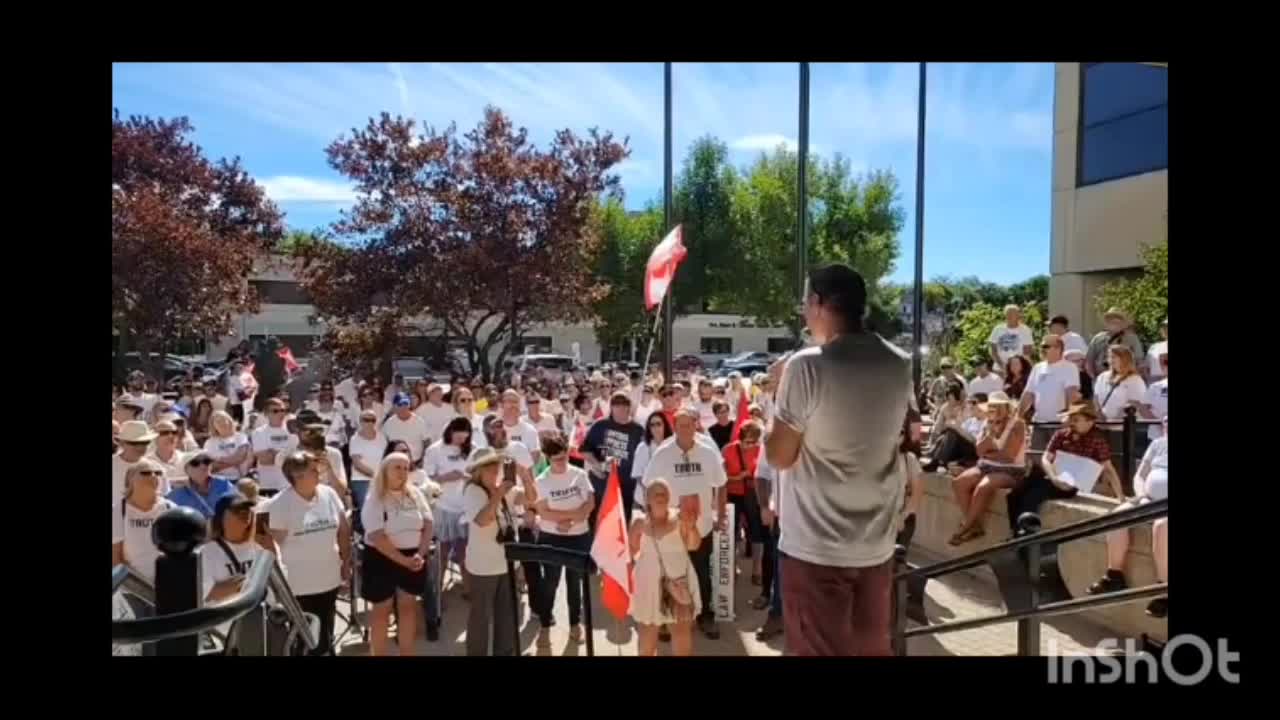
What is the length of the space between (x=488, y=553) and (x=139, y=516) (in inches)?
81.0

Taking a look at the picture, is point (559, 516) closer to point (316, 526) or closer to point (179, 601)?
point (316, 526)

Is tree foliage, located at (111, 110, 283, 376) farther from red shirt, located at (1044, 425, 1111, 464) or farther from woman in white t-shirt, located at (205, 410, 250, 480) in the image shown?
red shirt, located at (1044, 425, 1111, 464)

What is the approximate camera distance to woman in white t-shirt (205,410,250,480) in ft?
27.1

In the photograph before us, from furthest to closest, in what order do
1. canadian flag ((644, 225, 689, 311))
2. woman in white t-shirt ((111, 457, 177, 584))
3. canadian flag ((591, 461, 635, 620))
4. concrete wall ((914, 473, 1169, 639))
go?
1. canadian flag ((644, 225, 689, 311))
2. concrete wall ((914, 473, 1169, 639))
3. canadian flag ((591, 461, 635, 620))
4. woman in white t-shirt ((111, 457, 177, 584))

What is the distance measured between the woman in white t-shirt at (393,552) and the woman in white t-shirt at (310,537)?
0.24 meters

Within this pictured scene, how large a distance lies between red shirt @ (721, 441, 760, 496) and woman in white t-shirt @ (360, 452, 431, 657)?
9.14 feet

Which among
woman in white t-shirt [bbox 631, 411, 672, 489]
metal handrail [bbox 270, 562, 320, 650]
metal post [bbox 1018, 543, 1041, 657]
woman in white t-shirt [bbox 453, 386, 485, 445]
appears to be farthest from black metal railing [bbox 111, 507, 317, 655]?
woman in white t-shirt [bbox 453, 386, 485, 445]
